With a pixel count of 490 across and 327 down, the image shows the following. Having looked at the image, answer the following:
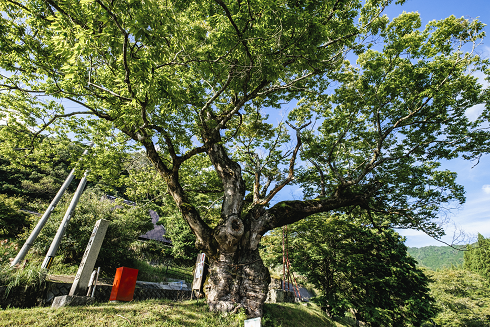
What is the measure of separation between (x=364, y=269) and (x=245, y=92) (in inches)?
433

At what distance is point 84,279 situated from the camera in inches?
217

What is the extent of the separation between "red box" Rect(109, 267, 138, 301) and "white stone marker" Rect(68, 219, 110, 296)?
71 cm

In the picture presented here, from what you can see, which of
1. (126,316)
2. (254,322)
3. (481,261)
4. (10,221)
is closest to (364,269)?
(254,322)

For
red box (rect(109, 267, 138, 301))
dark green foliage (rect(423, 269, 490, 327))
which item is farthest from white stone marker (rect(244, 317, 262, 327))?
dark green foliage (rect(423, 269, 490, 327))

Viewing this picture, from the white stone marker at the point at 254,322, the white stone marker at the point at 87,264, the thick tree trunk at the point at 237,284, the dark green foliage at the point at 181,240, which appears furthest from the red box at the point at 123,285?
the dark green foliage at the point at 181,240

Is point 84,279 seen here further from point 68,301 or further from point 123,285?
point 123,285

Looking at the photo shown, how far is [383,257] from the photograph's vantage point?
455 inches

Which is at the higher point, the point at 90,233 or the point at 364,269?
the point at 90,233

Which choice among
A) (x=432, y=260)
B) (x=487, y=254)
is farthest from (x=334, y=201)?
(x=432, y=260)

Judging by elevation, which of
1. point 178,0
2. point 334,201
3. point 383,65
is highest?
point 383,65

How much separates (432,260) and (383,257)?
12282cm

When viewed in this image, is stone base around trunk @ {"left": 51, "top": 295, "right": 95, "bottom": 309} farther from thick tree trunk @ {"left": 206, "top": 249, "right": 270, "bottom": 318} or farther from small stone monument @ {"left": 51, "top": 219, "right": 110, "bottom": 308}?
thick tree trunk @ {"left": 206, "top": 249, "right": 270, "bottom": 318}

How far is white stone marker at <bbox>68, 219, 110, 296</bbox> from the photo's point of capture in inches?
214

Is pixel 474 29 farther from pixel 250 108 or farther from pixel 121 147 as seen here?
pixel 121 147
